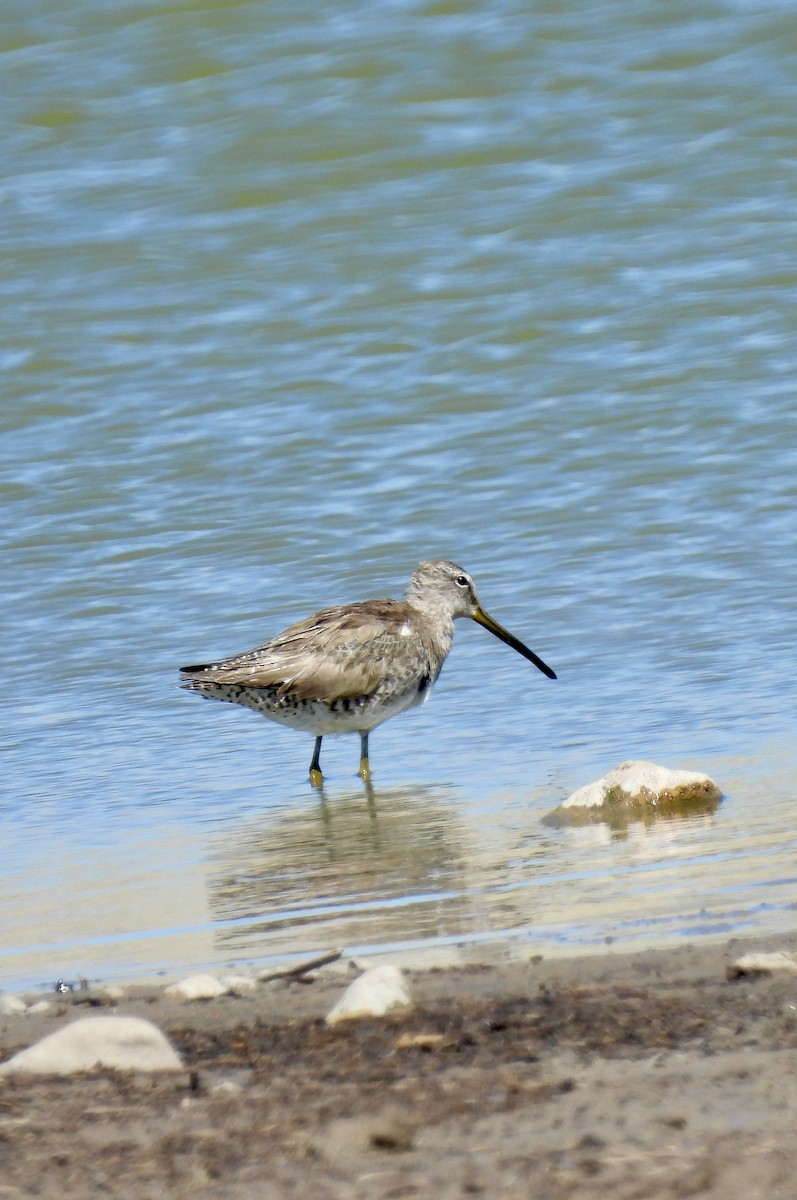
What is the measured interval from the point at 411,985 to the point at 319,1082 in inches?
24.5

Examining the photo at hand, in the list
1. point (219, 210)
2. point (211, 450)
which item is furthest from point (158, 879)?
point (219, 210)

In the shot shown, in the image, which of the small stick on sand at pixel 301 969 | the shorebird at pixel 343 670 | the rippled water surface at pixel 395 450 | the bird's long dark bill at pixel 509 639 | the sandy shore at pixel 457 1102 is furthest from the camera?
the bird's long dark bill at pixel 509 639

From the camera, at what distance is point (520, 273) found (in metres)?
11.6

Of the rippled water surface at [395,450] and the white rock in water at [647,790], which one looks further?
the white rock in water at [647,790]

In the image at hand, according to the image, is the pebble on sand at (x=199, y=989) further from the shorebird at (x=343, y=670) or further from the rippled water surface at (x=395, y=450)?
the shorebird at (x=343, y=670)

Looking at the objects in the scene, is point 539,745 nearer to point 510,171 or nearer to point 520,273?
point 520,273

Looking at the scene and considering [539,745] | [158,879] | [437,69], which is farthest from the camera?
[437,69]

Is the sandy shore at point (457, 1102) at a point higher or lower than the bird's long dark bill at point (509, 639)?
higher

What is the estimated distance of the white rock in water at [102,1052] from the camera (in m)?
3.41

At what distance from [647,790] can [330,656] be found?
2000mm

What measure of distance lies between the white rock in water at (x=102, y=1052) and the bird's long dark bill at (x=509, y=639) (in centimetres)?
398

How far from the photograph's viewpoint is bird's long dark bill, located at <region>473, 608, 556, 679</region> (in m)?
7.32

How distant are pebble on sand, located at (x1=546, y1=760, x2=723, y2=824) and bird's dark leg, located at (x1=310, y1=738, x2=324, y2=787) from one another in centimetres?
139

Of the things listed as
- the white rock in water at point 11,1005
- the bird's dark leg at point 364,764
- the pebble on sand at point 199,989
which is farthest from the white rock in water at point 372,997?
the bird's dark leg at point 364,764
